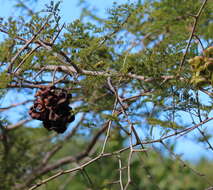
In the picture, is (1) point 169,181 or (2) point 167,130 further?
(1) point 169,181

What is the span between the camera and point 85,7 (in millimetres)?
3172

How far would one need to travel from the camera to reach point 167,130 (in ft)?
5.58

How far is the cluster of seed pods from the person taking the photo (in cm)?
190

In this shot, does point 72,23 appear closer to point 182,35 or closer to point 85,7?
point 182,35

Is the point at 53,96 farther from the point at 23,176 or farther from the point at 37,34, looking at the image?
the point at 23,176

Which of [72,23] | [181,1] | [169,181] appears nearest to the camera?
[72,23]

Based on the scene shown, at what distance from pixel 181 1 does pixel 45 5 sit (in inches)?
29.4

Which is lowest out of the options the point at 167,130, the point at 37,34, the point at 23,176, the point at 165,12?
the point at 167,130

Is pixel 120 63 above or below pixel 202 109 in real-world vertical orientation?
above

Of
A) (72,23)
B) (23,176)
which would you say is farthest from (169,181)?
(72,23)

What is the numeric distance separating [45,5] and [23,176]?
1585 mm

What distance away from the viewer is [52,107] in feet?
6.24

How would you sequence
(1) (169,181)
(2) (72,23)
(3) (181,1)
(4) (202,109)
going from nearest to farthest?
(4) (202,109) < (2) (72,23) < (3) (181,1) < (1) (169,181)

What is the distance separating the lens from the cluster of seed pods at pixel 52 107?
1.90 meters
